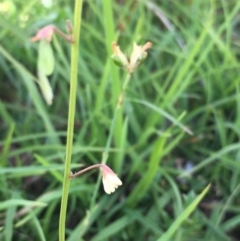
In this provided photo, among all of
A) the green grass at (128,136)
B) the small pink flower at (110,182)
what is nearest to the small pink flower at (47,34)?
the small pink flower at (110,182)

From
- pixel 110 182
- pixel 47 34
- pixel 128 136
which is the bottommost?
pixel 128 136

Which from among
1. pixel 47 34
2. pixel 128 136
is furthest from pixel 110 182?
pixel 128 136

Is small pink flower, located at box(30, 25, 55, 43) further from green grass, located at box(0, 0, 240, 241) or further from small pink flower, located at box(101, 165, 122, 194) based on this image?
green grass, located at box(0, 0, 240, 241)

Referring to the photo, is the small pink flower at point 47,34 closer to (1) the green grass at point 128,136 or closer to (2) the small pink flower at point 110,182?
(2) the small pink flower at point 110,182

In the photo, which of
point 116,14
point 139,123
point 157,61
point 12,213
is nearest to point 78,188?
point 12,213

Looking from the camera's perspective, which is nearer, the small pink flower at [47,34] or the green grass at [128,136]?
the small pink flower at [47,34]

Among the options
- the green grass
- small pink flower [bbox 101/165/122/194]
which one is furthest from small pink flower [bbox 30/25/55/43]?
the green grass

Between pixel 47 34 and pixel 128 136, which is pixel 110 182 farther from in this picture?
pixel 128 136

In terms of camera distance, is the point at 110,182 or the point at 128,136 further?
the point at 128,136
